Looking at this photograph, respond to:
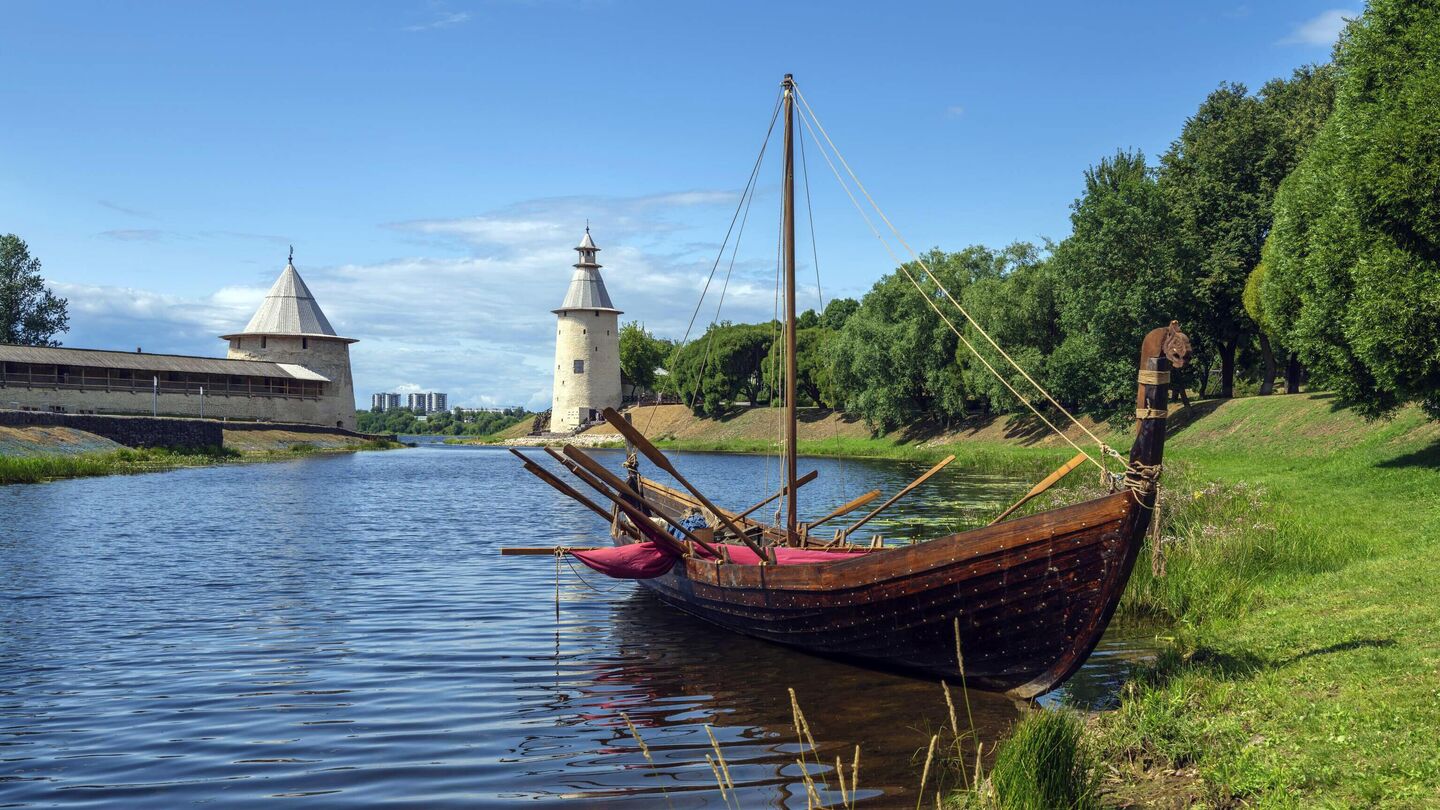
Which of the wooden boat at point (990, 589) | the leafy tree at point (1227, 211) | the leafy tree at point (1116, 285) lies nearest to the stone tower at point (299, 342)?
the leafy tree at point (1116, 285)

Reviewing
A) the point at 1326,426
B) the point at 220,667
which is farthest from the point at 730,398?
the point at 220,667

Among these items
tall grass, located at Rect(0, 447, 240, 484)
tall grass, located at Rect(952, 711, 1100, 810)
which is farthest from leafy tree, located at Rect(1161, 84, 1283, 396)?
tall grass, located at Rect(0, 447, 240, 484)

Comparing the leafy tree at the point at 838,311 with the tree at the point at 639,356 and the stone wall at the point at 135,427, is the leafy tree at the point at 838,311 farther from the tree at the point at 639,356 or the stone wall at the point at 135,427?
the stone wall at the point at 135,427

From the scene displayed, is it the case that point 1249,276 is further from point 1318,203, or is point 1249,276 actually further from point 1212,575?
point 1212,575

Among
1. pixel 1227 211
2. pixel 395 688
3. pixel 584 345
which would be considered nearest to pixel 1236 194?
pixel 1227 211

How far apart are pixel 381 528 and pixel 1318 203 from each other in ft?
77.7

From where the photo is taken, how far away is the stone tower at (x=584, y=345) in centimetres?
8812

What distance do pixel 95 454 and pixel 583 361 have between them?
49.2 meters

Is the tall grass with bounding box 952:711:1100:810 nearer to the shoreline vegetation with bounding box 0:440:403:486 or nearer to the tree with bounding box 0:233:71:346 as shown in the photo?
the shoreline vegetation with bounding box 0:440:403:486

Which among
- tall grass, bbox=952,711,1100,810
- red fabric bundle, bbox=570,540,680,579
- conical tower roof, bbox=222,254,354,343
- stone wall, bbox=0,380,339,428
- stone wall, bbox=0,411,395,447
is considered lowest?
tall grass, bbox=952,711,1100,810

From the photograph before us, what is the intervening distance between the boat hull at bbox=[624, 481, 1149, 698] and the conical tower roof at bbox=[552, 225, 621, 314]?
78845mm

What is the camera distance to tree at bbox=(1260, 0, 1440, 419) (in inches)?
734

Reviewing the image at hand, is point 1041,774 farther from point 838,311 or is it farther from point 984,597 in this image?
point 838,311

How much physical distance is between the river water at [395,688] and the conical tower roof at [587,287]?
68.2m
